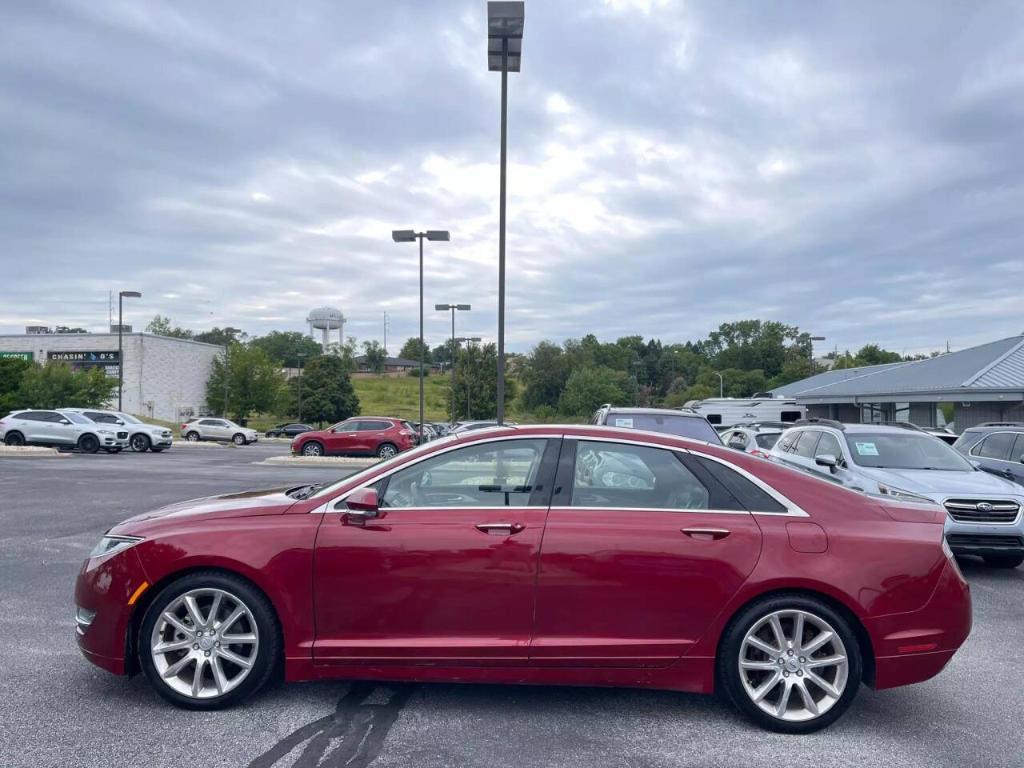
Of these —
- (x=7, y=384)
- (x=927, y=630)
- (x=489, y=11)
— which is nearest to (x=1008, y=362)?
(x=489, y=11)

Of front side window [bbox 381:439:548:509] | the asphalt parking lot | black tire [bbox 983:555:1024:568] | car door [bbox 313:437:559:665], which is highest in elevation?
front side window [bbox 381:439:548:509]

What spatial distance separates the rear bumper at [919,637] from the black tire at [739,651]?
0.43ft

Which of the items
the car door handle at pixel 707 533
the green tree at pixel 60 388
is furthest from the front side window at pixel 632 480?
the green tree at pixel 60 388

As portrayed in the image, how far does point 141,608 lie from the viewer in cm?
439

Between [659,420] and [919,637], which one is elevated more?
[659,420]

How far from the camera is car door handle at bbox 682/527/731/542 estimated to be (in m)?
4.26

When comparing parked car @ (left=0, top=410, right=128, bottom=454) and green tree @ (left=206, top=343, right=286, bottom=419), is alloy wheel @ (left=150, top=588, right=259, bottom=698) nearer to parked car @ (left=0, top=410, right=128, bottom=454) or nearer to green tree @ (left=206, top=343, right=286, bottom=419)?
parked car @ (left=0, top=410, right=128, bottom=454)

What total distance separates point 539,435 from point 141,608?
239 centimetres

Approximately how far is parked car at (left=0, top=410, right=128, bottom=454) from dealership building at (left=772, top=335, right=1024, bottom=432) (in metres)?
26.8

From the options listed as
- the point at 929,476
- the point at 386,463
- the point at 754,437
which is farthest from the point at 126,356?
the point at 386,463

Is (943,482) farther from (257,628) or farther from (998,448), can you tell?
(257,628)

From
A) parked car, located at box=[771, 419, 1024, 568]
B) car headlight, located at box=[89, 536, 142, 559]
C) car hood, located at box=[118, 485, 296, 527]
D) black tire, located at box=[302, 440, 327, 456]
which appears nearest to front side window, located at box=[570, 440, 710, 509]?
car hood, located at box=[118, 485, 296, 527]

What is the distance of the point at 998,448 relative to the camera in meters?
12.0

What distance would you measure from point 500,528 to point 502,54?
40.3 ft
